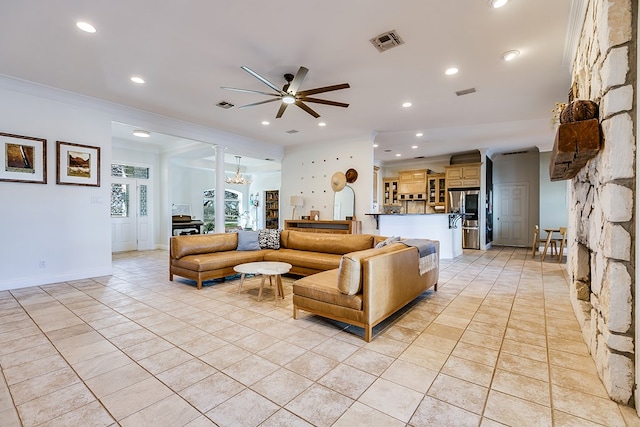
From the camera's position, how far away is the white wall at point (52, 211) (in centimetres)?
405

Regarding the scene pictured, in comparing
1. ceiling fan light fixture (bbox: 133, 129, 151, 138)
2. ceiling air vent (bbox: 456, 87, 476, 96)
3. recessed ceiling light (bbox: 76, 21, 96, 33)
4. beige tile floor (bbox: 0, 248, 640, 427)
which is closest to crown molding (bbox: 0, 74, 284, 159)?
ceiling fan light fixture (bbox: 133, 129, 151, 138)

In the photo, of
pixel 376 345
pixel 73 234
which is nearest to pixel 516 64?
pixel 376 345

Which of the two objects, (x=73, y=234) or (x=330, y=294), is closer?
(x=330, y=294)

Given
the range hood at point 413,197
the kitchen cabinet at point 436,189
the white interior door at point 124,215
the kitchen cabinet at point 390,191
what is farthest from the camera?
the kitchen cabinet at point 390,191

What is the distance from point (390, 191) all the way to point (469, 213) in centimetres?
283

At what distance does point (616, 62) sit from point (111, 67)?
4.83m

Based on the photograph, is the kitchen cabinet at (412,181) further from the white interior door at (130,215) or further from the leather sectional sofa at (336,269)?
the white interior door at (130,215)

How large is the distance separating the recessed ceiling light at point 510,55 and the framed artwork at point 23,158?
6.35 metres

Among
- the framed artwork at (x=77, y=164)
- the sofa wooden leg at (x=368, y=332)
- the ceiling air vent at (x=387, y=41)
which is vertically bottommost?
the sofa wooden leg at (x=368, y=332)

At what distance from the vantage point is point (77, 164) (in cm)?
461

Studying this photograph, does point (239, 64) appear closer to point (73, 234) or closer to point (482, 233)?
point (73, 234)

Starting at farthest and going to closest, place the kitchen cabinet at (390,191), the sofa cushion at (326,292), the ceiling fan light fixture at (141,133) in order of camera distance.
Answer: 1. the kitchen cabinet at (390,191)
2. the ceiling fan light fixture at (141,133)
3. the sofa cushion at (326,292)

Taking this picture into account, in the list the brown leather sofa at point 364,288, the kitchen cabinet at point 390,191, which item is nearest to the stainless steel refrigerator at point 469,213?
the kitchen cabinet at point 390,191

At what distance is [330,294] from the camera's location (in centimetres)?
266
